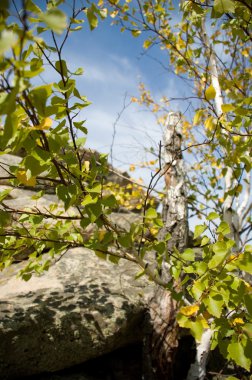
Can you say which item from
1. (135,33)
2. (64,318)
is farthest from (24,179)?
(135,33)

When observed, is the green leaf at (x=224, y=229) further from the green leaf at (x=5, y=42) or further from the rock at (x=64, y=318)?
the rock at (x=64, y=318)

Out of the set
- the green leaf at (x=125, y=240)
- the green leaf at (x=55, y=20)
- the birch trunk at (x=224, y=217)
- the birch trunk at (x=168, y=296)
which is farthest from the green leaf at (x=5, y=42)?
the birch trunk at (x=224, y=217)

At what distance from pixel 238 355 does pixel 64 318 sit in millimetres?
2049

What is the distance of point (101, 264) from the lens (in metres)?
4.29

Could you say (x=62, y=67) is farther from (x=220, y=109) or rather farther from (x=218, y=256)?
(x=220, y=109)

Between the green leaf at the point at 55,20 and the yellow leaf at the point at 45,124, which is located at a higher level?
the green leaf at the point at 55,20

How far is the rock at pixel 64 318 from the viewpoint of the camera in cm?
272

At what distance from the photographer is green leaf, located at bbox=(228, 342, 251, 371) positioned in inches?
52.6

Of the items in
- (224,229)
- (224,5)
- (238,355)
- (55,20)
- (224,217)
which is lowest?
(238,355)

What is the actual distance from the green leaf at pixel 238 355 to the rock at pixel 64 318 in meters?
2.01

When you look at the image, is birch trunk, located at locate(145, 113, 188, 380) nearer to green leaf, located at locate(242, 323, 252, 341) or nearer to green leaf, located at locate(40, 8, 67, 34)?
green leaf, located at locate(242, 323, 252, 341)

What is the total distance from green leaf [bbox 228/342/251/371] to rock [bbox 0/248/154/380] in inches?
79.0

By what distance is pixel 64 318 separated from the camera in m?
2.96

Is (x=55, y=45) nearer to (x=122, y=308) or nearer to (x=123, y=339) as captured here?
(x=122, y=308)
